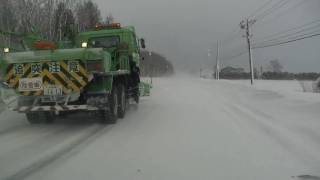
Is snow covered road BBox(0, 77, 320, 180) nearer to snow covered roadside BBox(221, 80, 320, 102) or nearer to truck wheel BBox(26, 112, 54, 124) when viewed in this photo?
truck wheel BBox(26, 112, 54, 124)

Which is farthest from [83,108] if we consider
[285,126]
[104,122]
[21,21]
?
[21,21]

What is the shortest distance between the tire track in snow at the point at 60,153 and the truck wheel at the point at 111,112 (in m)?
0.53

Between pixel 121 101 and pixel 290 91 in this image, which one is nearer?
pixel 121 101

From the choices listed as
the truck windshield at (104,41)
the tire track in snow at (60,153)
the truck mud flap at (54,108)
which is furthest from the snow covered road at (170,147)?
the truck windshield at (104,41)

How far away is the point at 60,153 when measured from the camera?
8.93m

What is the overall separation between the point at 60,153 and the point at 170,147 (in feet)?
6.84

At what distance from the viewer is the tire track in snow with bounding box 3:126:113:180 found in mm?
7277

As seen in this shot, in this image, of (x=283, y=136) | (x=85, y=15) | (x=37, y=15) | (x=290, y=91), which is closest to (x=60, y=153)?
(x=283, y=136)

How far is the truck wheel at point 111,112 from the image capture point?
13.0 meters

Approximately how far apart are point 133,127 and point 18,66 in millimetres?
3282

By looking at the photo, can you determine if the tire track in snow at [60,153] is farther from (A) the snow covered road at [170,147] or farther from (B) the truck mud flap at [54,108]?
(B) the truck mud flap at [54,108]

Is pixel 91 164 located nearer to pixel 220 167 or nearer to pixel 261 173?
pixel 220 167

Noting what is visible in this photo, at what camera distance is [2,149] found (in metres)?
9.39

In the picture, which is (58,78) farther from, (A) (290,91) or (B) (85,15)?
(B) (85,15)
